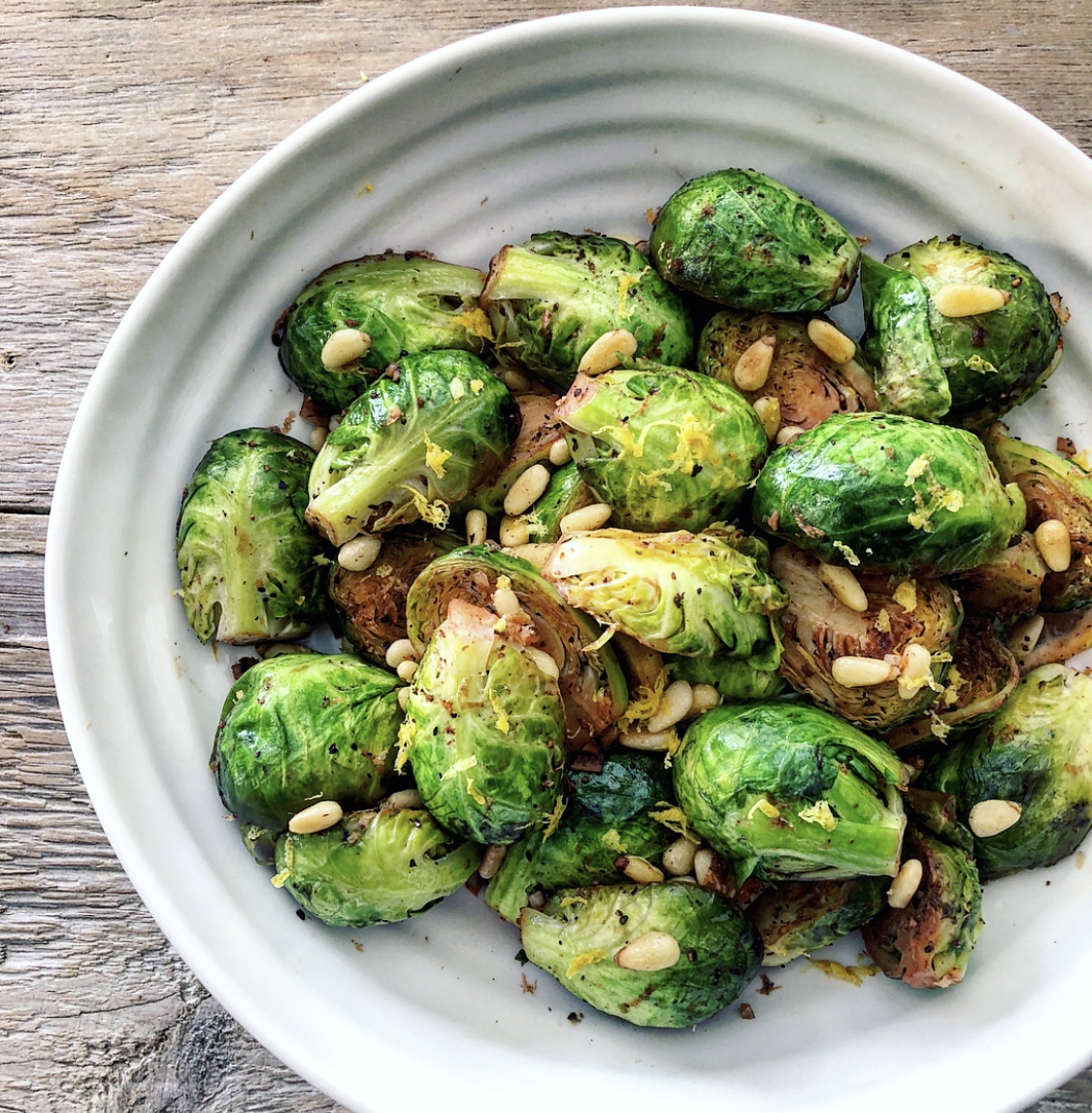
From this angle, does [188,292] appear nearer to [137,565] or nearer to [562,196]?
[137,565]

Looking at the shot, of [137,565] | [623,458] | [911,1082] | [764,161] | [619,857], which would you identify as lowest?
[911,1082]

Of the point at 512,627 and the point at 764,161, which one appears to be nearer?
the point at 512,627

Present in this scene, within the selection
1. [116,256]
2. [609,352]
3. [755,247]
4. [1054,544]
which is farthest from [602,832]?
[116,256]

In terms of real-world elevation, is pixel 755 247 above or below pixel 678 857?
above

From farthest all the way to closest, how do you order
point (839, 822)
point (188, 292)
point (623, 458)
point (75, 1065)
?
point (75, 1065)
point (188, 292)
point (623, 458)
point (839, 822)

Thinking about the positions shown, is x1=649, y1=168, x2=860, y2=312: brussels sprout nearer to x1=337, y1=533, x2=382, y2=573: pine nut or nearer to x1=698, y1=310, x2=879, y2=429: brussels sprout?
x1=698, y1=310, x2=879, y2=429: brussels sprout

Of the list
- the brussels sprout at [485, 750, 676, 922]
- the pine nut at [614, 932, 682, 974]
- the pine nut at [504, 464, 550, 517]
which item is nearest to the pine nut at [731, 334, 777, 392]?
the pine nut at [504, 464, 550, 517]

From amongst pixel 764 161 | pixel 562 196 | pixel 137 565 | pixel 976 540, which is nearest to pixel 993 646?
pixel 976 540

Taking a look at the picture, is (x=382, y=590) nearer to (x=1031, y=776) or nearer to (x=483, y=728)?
(x=483, y=728)
